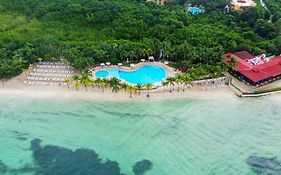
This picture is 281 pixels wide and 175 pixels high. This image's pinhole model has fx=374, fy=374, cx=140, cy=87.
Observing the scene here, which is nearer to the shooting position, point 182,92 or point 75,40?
point 182,92

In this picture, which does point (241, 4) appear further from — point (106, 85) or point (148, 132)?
point (148, 132)

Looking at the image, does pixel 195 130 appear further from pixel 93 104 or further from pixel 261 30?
pixel 261 30

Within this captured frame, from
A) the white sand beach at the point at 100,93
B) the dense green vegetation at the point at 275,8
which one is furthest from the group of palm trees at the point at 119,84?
the dense green vegetation at the point at 275,8

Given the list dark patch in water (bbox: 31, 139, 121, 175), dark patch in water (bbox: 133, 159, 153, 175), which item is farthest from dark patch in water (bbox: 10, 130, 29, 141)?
dark patch in water (bbox: 133, 159, 153, 175)

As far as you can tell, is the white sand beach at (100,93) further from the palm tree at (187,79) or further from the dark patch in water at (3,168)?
the dark patch in water at (3,168)

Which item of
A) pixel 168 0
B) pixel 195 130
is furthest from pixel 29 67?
pixel 168 0

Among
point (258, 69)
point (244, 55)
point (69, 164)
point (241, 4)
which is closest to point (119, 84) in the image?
point (69, 164)
